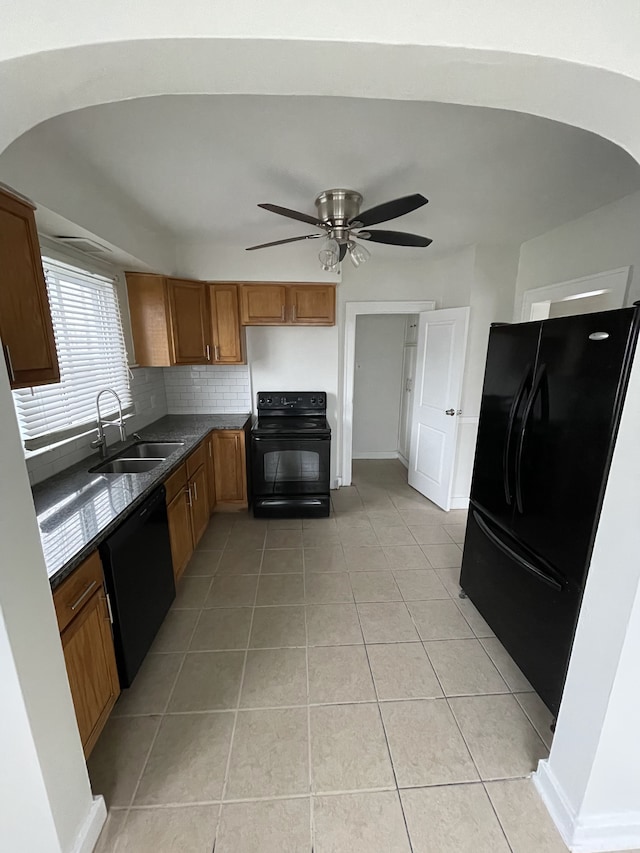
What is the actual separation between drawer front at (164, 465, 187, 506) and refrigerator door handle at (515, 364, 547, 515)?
6.10 feet

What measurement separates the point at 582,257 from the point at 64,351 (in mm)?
3411

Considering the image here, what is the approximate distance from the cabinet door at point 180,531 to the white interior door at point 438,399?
2.35 meters

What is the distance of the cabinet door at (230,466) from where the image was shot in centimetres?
315

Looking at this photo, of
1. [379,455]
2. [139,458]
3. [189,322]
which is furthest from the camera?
[379,455]

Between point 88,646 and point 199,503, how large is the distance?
1449 millimetres

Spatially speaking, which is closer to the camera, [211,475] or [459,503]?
[211,475]

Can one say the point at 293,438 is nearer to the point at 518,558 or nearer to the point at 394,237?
the point at 394,237

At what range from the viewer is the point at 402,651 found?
1841 mm

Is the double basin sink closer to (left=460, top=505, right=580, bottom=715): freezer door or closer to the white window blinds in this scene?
the white window blinds

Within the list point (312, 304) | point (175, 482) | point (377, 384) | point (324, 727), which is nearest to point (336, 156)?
point (312, 304)

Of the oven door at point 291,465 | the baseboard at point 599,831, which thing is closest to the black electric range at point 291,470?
the oven door at point 291,465

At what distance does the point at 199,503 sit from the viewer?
2699 millimetres

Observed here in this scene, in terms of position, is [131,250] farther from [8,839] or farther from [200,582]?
[8,839]

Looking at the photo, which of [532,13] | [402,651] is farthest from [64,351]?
[402,651]
